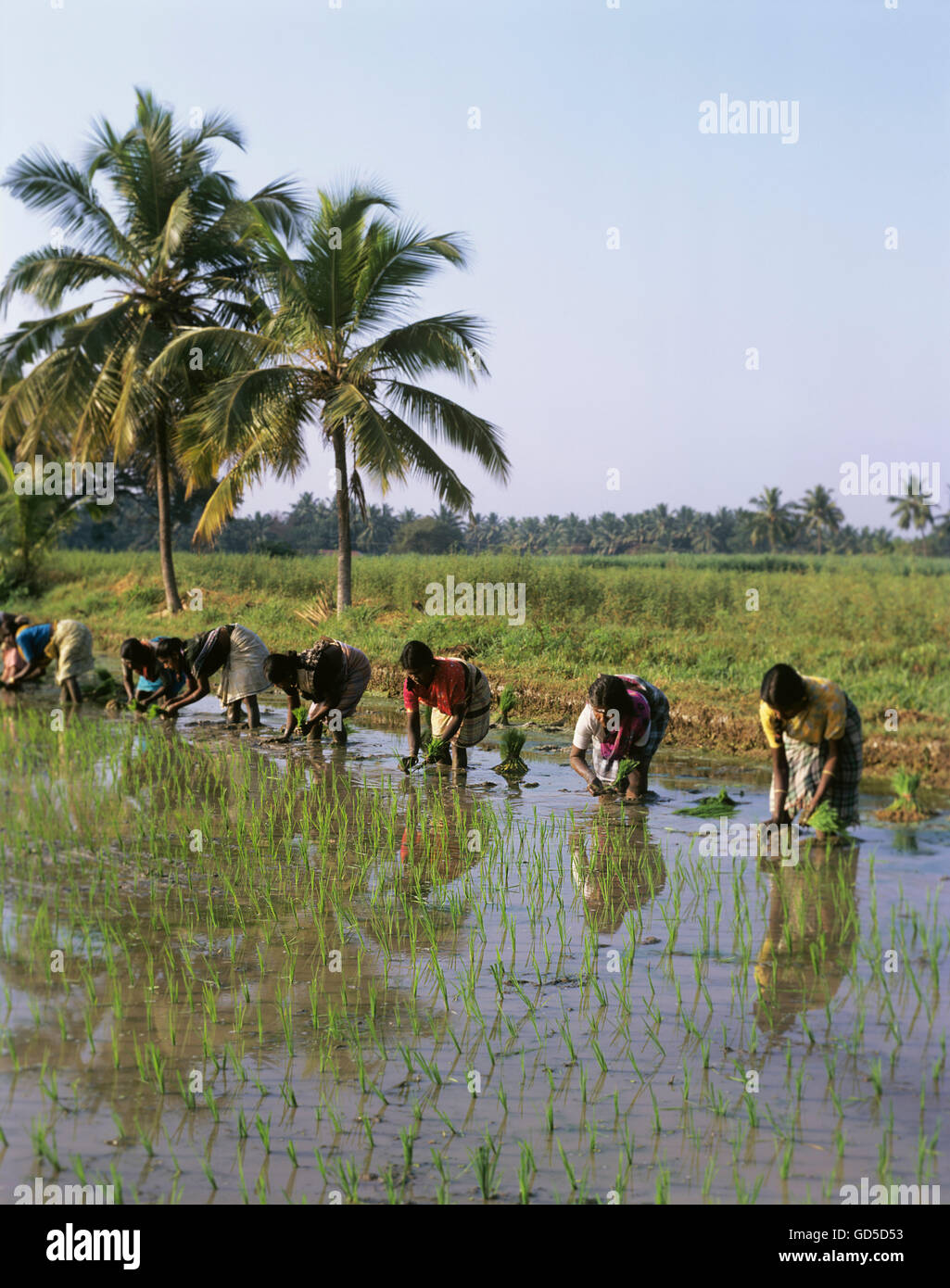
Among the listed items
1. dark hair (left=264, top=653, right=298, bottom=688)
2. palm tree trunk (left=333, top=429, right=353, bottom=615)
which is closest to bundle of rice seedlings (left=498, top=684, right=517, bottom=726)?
dark hair (left=264, top=653, right=298, bottom=688)

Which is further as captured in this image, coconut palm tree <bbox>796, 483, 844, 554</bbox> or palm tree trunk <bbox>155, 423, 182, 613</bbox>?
coconut palm tree <bbox>796, 483, 844, 554</bbox>

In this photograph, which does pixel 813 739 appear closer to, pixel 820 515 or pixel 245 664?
pixel 245 664

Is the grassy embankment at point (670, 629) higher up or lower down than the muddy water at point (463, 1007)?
higher up

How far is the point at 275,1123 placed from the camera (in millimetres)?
3055

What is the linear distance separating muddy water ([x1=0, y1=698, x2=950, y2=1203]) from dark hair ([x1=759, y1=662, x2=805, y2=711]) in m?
0.81

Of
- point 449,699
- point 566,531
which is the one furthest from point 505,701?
point 566,531

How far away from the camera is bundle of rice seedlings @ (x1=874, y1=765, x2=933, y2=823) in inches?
249

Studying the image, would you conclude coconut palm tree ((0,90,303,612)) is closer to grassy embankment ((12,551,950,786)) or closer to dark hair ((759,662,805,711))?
grassy embankment ((12,551,950,786))

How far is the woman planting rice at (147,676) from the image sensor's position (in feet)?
32.7

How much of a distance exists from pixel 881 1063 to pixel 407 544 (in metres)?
47.2

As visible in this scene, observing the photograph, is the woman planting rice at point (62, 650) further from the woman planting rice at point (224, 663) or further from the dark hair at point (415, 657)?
the dark hair at point (415, 657)

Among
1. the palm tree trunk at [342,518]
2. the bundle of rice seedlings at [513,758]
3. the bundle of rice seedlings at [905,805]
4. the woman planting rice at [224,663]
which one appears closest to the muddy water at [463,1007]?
the bundle of rice seedlings at [905,805]

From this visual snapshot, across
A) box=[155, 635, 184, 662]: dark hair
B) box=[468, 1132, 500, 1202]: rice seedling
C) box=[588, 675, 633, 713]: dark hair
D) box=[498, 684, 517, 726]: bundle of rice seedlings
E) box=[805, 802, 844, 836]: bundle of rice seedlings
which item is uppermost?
box=[155, 635, 184, 662]: dark hair

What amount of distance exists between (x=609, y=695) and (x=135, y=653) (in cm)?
517
